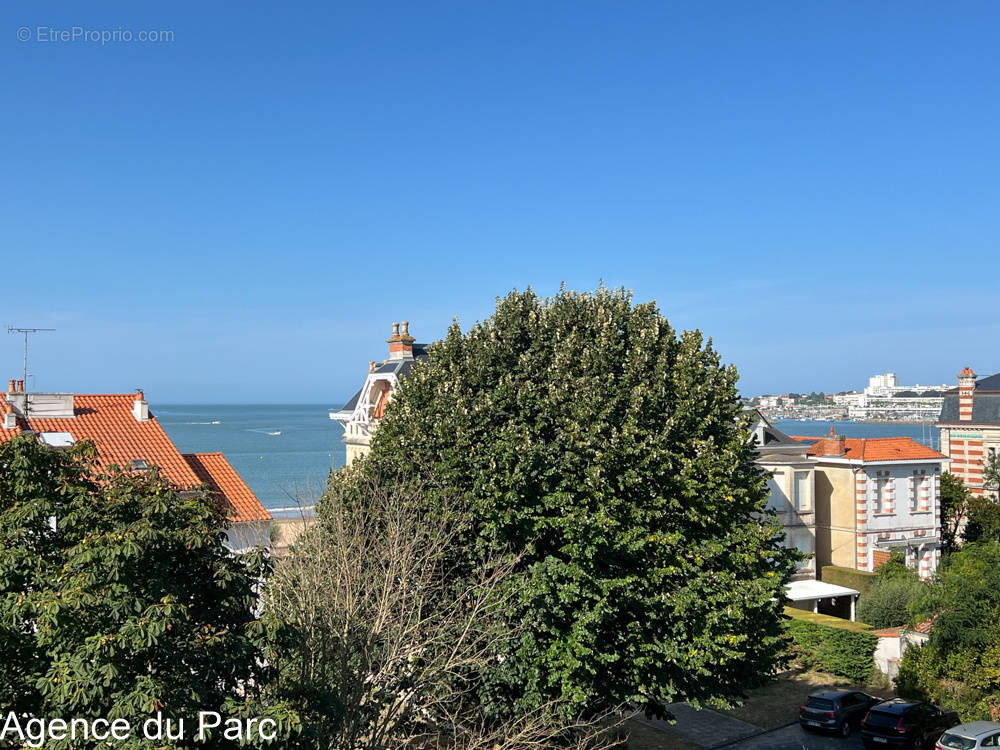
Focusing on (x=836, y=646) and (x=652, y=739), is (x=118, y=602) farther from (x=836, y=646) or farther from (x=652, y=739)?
(x=836, y=646)

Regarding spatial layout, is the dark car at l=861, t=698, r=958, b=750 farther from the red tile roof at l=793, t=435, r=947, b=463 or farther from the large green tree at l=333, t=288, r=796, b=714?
the red tile roof at l=793, t=435, r=947, b=463

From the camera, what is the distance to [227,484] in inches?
1172

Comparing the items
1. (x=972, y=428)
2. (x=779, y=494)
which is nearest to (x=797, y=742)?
(x=779, y=494)

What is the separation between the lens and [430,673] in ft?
53.9

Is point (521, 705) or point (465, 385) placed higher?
point (465, 385)

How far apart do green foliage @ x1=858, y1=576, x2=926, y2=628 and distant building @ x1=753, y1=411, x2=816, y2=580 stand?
15.8 feet

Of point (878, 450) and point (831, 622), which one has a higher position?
point (878, 450)

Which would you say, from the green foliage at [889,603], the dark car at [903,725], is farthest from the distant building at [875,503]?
the dark car at [903,725]

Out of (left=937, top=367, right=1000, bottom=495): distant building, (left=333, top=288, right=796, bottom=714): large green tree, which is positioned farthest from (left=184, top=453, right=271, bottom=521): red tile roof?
(left=937, top=367, right=1000, bottom=495): distant building

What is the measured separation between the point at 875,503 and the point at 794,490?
14.1ft

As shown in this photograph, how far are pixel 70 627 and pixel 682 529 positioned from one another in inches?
537

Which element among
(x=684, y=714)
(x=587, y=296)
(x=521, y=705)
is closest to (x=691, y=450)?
(x=587, y=296)

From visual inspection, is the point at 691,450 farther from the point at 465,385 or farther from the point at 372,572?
the point at 372,572

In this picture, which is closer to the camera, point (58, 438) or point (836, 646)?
point (58, 438)
